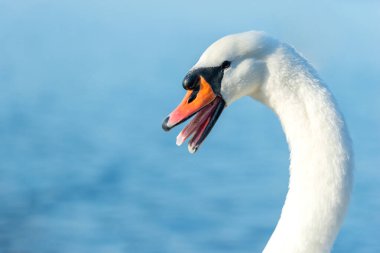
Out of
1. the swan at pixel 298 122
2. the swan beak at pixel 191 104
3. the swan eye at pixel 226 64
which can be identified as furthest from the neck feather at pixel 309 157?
the swan beak at pixel 191 104

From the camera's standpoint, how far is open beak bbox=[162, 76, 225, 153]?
3777 mm

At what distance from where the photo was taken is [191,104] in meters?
3.83

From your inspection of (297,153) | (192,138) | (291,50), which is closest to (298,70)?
(291,50)

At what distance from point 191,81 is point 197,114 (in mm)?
173

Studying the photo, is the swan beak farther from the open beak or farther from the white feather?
the white feather

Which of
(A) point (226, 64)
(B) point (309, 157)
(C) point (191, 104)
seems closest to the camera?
(B) point (309, 157)

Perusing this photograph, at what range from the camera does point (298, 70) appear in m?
3.56

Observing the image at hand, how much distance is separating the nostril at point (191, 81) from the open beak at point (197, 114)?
18 mm

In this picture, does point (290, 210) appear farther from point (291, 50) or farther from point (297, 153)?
point (291, 50)

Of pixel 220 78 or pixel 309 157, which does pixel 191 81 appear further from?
pixel 309 157

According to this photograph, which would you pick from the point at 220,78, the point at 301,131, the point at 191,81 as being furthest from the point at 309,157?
the point at 191,81

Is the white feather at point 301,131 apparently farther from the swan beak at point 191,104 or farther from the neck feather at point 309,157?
the swan beak at point 191,104

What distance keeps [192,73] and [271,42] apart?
1.26ft

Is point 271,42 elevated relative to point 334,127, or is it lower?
elevated
